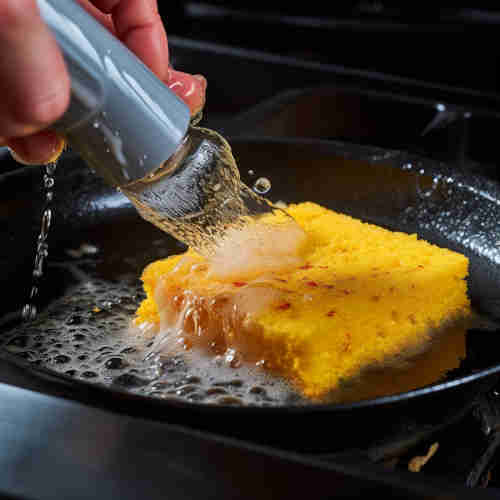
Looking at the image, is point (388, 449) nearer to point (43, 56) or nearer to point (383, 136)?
point (43, 56)

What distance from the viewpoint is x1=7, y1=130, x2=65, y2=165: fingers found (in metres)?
0.67

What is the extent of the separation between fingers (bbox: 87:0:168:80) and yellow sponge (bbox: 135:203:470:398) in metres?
0.23

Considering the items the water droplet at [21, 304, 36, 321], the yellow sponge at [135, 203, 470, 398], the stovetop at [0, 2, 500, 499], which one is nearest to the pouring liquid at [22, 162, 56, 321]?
the water droplet at [21, 304, 36, 321]

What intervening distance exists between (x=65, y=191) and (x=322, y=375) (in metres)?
0.54

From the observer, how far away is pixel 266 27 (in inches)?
95.2

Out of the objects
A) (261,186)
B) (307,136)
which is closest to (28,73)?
(261,186)

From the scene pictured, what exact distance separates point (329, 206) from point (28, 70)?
2.35ft

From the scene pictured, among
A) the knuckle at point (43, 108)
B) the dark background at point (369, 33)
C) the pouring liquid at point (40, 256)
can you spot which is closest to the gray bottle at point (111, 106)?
the knuckle at point (43, 108)

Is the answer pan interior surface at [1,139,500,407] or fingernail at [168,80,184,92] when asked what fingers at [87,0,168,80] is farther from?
pan interior surface at [1,139,500,407]

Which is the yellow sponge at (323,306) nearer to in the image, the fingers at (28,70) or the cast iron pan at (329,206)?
the cast iron pan at (329,206)

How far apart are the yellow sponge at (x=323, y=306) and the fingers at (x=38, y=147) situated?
0.70ft

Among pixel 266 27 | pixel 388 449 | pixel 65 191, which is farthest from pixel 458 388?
pixel 266 27

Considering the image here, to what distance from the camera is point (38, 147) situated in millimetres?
678

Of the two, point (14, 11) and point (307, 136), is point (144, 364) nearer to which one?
point (14, 11)
